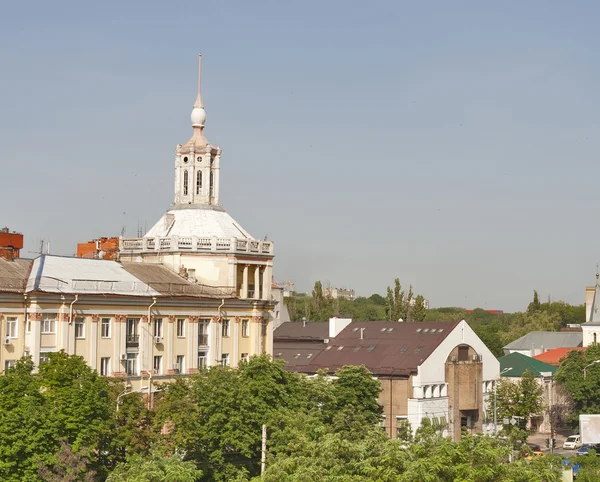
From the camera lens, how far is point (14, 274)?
84.2 metres

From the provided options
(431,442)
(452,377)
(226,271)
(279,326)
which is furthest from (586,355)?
(431,442)

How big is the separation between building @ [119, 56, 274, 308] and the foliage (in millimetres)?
34923

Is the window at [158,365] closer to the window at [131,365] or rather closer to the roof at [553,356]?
the window at [131,365]

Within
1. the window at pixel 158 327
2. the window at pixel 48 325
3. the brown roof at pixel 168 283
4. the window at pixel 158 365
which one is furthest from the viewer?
the brown roof at pixel 168 283

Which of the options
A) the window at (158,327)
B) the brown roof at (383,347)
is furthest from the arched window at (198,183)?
the brown roof at (383,347)

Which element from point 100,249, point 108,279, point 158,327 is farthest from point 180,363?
point 100,249

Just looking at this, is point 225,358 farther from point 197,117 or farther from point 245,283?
point 197,117

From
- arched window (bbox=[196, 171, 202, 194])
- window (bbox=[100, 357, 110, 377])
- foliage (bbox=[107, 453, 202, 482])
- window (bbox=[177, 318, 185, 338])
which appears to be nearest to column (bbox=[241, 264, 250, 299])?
window (bbox=[177, 318, 185, 338])

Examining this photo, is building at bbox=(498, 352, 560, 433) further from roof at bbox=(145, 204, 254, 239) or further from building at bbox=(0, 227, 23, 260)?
building at bbox=(0, 227, 23, 260)

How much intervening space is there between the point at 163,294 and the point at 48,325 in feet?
38.4

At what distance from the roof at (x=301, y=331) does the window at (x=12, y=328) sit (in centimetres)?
5191

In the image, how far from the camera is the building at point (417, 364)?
106m

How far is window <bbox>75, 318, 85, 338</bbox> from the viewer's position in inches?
3322

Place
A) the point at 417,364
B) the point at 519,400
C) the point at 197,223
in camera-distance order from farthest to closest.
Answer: the point at 519,400, the point at 417,364, the point at 197,223
